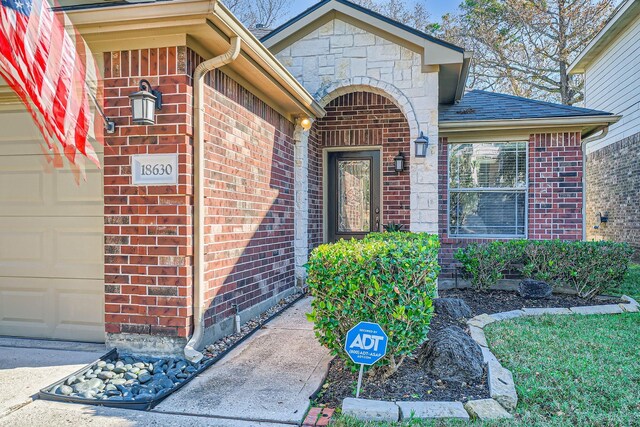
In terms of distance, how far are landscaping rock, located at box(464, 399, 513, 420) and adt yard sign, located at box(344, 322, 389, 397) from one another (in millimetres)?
635

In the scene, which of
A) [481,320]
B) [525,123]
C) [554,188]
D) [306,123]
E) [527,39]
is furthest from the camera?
[527,39]

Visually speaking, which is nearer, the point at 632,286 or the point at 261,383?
the point at 261,383

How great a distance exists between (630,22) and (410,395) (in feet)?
36.8

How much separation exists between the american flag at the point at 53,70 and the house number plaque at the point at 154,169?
1.56 feet

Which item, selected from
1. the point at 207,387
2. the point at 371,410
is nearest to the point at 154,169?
the point at 207,387

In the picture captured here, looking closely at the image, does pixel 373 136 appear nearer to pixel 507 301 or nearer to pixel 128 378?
pixel 507 301

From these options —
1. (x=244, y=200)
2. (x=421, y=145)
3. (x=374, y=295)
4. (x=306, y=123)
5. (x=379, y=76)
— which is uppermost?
(x=379, y=76)

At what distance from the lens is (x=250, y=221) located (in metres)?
5.24

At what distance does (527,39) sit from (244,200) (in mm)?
15159

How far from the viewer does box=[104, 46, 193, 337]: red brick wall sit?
153 inches

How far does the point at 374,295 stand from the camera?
132 inches

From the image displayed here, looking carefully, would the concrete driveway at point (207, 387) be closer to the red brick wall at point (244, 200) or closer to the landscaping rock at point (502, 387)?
A: the red brick wall at point (244, 200)

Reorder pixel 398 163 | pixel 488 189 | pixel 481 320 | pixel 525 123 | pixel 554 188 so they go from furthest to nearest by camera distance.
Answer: pixel 488 189
pixel 398 163
pixel 554 188
pixel 525 123
pixel 481 320

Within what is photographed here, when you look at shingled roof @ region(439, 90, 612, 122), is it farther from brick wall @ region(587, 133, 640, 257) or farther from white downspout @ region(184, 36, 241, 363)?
white downspout @ region(184, 36, 241, 363)
